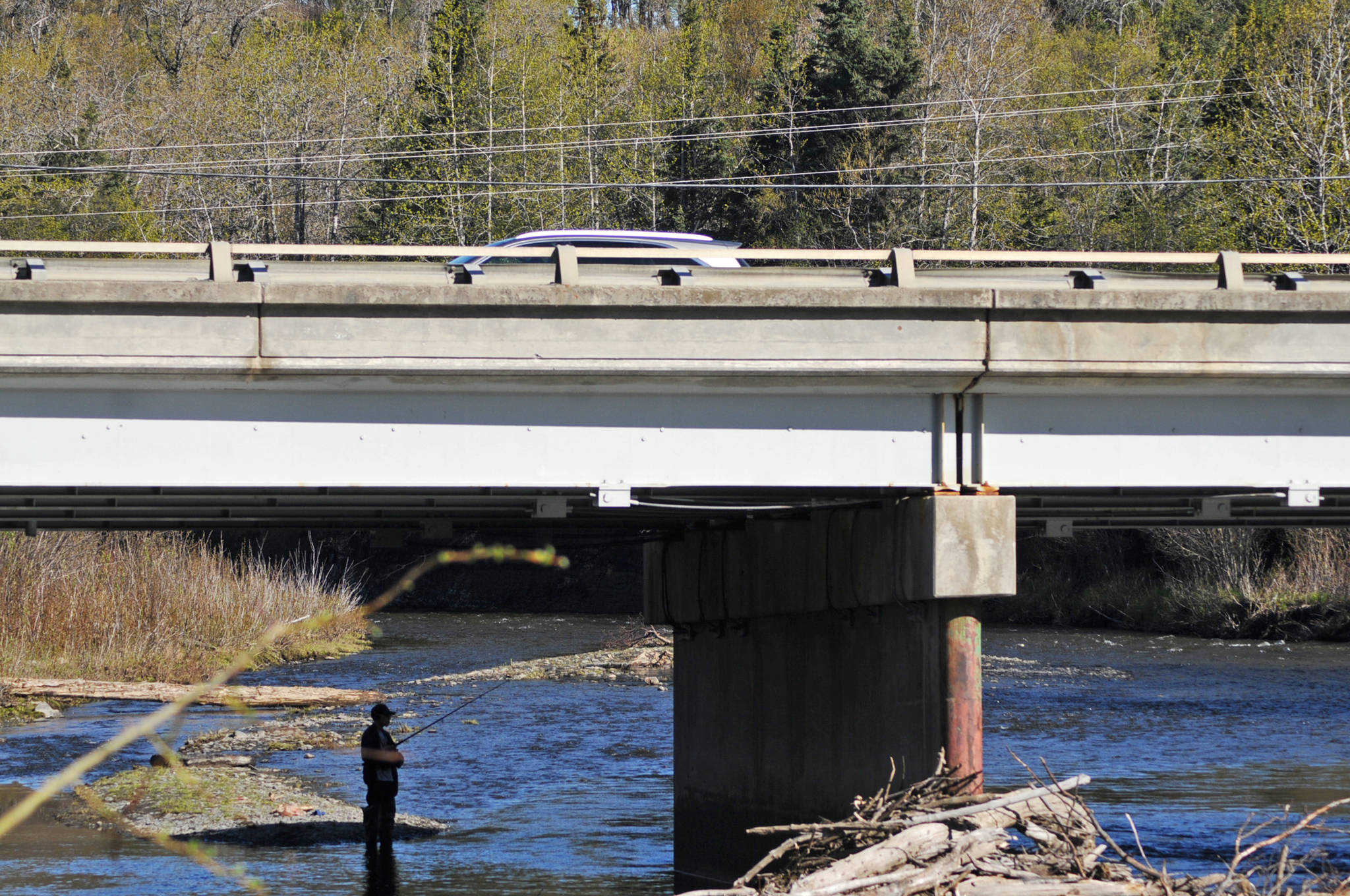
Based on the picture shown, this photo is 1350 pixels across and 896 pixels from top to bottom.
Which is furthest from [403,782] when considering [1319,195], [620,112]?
[620,112]

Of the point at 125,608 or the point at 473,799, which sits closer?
the point at 473,799

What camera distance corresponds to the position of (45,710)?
25125 millimetres

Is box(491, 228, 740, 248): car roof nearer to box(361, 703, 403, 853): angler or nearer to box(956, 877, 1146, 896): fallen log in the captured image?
box(361, 703, 403, 853): angler

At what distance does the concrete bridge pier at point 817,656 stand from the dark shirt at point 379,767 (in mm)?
2760

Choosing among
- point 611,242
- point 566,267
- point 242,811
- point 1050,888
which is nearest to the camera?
point 1050,888

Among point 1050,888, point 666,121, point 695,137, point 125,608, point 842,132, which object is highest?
point 666,121

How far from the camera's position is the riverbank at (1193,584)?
119 ft

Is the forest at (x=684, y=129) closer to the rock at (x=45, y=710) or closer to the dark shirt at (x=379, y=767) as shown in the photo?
the rock at (x=45, y=710)

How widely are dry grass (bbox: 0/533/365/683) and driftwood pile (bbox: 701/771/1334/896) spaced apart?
64.3ft

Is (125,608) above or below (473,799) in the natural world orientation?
above

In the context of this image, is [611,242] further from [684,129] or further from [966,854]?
[684,129]

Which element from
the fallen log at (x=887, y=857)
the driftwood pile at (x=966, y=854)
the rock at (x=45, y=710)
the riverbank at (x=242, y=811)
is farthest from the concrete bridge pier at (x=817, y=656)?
the rock at (x=45, y=710)

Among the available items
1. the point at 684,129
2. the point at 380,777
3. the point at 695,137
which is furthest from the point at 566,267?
the point at 684,129

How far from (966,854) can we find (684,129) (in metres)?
49.5
